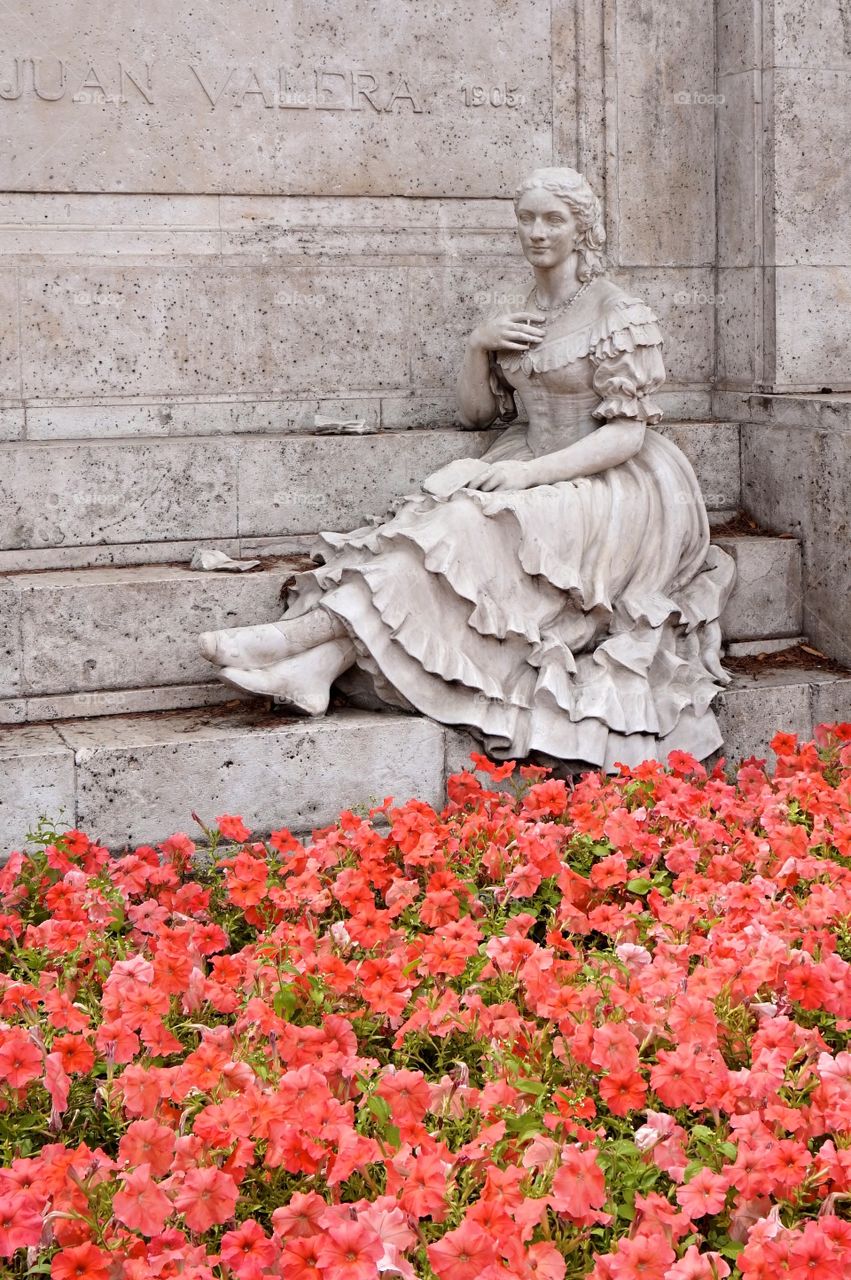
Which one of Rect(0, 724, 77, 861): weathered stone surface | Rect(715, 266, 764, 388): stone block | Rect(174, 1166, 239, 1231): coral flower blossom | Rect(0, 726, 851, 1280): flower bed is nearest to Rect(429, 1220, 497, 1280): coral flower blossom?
Rect(0, 726, 851, 1280): flower bed

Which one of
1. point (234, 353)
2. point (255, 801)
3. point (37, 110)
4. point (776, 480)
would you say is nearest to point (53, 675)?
point (255, 801)

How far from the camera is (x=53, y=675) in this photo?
16.2 feet

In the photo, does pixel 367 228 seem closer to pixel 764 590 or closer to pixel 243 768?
pixel 764 590

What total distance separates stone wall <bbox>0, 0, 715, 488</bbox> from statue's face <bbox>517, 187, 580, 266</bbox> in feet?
3.19

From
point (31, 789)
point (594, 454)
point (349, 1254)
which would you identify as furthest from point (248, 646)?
point (349, 1254)

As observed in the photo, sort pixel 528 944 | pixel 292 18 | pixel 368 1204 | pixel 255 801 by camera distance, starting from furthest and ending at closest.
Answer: pixel 292 18
pixel 255 801
pixel 528 944
pixel 368 1204

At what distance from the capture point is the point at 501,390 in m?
5.83

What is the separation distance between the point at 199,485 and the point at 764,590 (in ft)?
7.01

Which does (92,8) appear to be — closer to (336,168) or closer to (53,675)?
(336,168)

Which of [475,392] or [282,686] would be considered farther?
[475,392]

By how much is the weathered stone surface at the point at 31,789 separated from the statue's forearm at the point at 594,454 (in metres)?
1.84

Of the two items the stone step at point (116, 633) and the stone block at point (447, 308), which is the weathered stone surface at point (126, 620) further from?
the stone block at point (447, 308)

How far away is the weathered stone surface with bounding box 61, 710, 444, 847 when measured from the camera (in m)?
4.49

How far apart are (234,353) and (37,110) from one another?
110cm
